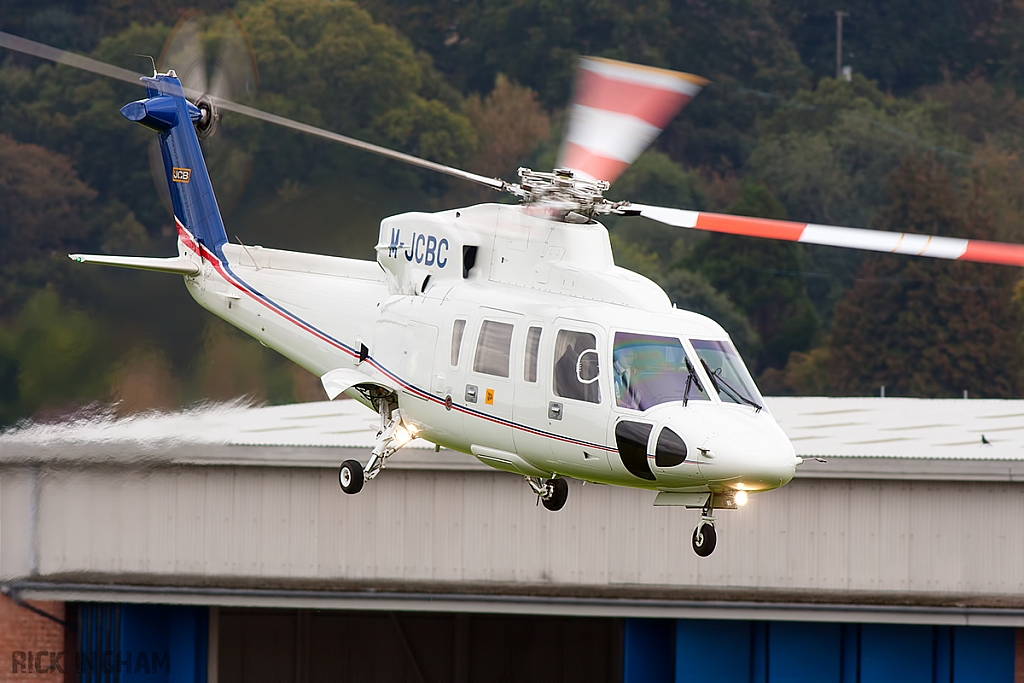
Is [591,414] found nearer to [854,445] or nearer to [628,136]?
[628,136]

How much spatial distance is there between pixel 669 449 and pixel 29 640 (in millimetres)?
14950

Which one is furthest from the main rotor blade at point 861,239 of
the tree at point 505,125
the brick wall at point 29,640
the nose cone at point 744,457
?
the tree at point 505,125

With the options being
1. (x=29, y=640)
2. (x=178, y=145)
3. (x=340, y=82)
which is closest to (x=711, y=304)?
(x=340, y=82)

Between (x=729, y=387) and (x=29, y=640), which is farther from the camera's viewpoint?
(x=29, y=640)

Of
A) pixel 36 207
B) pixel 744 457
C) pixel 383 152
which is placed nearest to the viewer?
pixel 744 457

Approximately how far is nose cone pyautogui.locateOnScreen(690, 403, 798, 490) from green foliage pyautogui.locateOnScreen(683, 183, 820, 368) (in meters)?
46.8

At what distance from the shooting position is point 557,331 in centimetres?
1548

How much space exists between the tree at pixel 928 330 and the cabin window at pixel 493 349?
4496 centimetres

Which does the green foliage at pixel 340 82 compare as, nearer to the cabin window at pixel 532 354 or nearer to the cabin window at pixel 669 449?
the cabin window at pixel 532 354

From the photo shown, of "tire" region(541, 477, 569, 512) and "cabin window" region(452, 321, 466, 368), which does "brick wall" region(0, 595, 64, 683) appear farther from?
"cabin window" region(452, 321, 466, 368)

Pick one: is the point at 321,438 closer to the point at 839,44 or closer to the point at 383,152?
the point at 383,152

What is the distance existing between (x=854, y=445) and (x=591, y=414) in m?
12.7

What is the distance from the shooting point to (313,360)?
18562mm

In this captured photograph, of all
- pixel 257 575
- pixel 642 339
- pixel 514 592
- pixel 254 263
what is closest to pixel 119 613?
pixel 257 575
